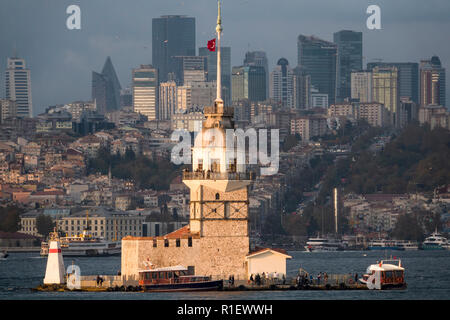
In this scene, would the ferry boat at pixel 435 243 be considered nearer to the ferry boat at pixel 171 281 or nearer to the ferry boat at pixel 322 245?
the ferry boat at pixel 322 245

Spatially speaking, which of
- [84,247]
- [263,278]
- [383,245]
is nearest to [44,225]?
[84,247]

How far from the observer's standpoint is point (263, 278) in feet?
211

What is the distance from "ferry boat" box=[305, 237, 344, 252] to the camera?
160500 millimetres

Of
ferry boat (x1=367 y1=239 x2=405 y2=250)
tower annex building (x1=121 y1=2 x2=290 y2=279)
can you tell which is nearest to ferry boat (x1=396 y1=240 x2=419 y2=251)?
ferry boat (x1=367 y1=239 x2=405 y2=250)

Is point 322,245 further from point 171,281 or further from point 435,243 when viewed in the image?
point 171,281

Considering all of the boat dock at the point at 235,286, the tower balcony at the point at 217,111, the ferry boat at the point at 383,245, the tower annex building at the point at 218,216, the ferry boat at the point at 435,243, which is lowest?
the ferry boat at the point at 383,245

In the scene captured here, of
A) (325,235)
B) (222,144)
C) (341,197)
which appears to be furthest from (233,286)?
(341,197)

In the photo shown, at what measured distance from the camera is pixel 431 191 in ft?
649

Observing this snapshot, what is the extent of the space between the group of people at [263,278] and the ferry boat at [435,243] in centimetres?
9716

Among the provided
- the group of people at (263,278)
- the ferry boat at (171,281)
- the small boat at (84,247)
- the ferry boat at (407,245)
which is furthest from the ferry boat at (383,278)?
the ferry boat at (407,245)

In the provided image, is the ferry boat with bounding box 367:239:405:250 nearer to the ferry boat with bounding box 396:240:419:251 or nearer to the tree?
the ferry boat with bounding box 396:240:419:251

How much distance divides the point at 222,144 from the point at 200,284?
6.08m

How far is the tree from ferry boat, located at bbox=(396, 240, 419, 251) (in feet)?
118

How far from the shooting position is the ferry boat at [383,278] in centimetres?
6556
